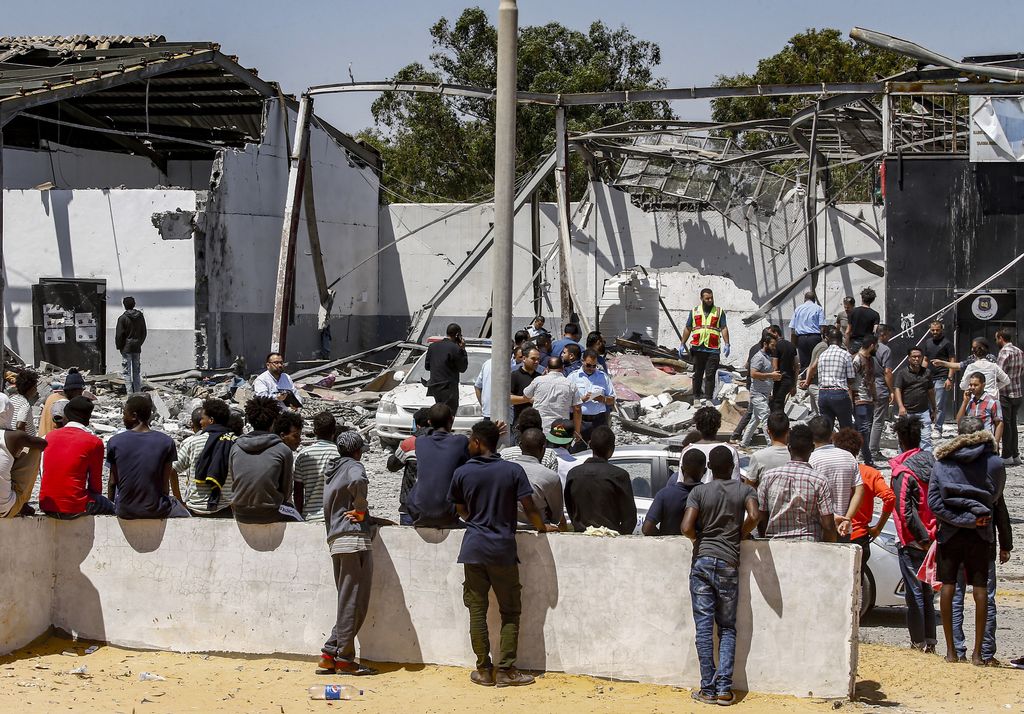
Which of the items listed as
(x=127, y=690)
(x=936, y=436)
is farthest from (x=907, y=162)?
(x=127, y=690)

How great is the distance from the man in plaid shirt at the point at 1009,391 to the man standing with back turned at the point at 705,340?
3.87 metres

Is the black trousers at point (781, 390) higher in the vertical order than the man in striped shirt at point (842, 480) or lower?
higher

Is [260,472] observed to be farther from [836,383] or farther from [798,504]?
[836,383]

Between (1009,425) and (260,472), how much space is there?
34.1 feet

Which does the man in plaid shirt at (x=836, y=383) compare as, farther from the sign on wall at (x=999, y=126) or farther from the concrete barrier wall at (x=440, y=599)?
the sign on wall at (x=999, y=126)

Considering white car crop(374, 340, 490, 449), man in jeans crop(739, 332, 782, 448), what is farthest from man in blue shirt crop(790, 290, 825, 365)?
white car crop(374, 340, 490, 449)

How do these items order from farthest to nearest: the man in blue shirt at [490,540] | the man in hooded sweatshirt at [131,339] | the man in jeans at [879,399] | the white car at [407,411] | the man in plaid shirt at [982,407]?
the man in hooded sweatshirt at [131,339], the white car at [407,411], the man in jeans at [879,399], the man in plaid shirt at [982,407], the man in blue shirt at [490,540]

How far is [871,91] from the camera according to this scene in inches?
780

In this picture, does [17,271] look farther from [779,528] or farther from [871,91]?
[779,528]

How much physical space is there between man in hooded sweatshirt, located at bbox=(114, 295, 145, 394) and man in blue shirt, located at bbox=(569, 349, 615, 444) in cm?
955

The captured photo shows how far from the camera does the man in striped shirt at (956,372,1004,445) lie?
13.2 meters

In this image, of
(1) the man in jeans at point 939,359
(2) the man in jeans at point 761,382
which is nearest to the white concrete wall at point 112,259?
(2) the man in jeans at point 761,382

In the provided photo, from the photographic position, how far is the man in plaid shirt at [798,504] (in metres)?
7.10

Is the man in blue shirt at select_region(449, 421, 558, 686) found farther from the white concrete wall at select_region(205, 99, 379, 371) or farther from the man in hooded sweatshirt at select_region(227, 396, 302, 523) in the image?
the white concrete wall at select_region(205, 99, 379, 371)
